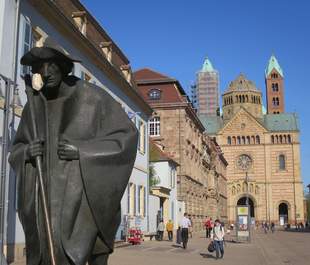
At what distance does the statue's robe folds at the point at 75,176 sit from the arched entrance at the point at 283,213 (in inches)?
4044

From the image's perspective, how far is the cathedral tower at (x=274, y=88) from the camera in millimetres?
Answer: 130125

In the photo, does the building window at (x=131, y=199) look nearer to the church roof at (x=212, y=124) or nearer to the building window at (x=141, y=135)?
the building window at (x=141, y=135)

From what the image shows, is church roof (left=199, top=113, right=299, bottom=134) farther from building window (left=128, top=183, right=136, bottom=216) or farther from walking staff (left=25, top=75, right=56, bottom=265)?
walking staff (left=25, top=75, right=56, bottom=265)

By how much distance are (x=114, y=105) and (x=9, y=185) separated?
13.9 metres

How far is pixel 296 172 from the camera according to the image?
102125 millimetres

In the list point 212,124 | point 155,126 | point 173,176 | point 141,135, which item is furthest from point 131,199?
point 212,124

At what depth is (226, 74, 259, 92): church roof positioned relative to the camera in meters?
120

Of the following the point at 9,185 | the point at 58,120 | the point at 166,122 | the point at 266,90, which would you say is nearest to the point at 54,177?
the point at 58,120

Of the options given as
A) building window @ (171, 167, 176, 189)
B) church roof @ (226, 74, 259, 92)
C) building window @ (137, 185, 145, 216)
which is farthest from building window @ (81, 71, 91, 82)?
church roof @ (226, 74, 259, 92)

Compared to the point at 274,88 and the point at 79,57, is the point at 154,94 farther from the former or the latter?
the point at 274,88

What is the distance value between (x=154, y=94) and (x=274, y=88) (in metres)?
88.5

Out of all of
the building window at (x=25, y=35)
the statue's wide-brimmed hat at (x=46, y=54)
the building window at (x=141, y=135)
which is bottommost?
the statue's wide-brimmed hat at (x=46, y=54)

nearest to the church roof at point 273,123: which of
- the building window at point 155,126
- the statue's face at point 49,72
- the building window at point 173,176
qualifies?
the building window at point 155,126

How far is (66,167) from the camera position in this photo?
345 centimetres
